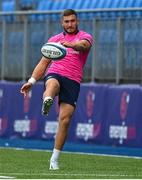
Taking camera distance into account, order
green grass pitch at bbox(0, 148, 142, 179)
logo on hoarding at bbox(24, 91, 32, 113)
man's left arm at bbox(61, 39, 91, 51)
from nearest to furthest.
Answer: green grass pitch at bbox(0, 148, 142, 179) < man's left arm at bbox(61, 39, 91, 51) < logo on hoarding at bbox(24, 91, 32, 113)

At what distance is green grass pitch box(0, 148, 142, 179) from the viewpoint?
9.96 meters

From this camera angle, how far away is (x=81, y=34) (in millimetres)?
11461

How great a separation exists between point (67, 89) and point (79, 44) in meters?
0.63

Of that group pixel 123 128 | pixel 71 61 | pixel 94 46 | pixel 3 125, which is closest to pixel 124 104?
pixel 123 128

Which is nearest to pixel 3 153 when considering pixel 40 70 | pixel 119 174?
pixel 40 70

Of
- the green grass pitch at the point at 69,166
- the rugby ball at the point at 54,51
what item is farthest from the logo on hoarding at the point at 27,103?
the rugby ball at the point at 54,51

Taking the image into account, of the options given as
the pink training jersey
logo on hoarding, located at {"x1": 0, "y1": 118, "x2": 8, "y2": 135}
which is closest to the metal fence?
logo on hoarding, located at {"x1": 0, "y1": 118, "x2": 8, "y2": 135}

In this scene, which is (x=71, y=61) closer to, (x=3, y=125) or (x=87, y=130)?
(x=87, y=130)

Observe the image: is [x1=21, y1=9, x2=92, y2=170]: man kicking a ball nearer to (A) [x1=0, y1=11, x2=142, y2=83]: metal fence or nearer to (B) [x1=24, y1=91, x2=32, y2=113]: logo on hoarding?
(A) [x1=0, y1=11, x2=142, y2=83]: metal fence

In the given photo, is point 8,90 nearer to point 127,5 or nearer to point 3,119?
point 3,119

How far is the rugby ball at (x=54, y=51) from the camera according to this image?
11031mm

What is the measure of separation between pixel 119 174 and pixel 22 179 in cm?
155

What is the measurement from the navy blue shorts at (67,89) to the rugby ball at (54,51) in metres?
0.33

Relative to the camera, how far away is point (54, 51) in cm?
1105
